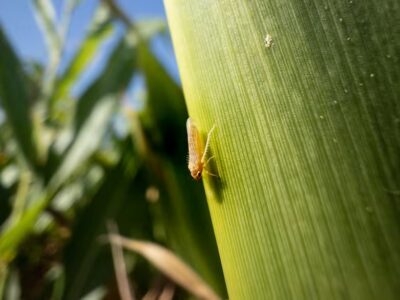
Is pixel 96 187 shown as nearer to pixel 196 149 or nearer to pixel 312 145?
pixel 196 149

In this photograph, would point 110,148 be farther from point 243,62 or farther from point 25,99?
point 243,62

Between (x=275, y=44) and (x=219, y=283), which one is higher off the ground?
(x=275, y=44)

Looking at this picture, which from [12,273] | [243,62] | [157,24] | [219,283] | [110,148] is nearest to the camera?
[243,62]

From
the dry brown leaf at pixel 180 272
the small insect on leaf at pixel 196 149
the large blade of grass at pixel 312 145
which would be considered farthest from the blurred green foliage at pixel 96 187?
the large blade of grass at pixel 312 145

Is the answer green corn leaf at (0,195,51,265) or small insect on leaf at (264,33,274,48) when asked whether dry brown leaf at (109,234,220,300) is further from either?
small insect on leaf at (264,33,274,48)

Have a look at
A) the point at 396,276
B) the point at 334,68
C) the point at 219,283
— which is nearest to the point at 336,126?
the point at 334,68

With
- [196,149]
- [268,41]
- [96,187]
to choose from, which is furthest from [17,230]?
[268,41]

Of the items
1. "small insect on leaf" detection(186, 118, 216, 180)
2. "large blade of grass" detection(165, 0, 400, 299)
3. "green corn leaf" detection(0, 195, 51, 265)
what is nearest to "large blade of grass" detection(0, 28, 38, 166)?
"green corn leaf" detection(0, 195, 51, 265)

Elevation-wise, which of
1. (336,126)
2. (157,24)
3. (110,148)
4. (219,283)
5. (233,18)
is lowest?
(219,283)

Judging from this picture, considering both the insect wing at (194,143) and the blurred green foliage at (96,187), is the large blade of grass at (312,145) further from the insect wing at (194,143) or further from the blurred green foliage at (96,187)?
the blurred green foliage at (96,187)
